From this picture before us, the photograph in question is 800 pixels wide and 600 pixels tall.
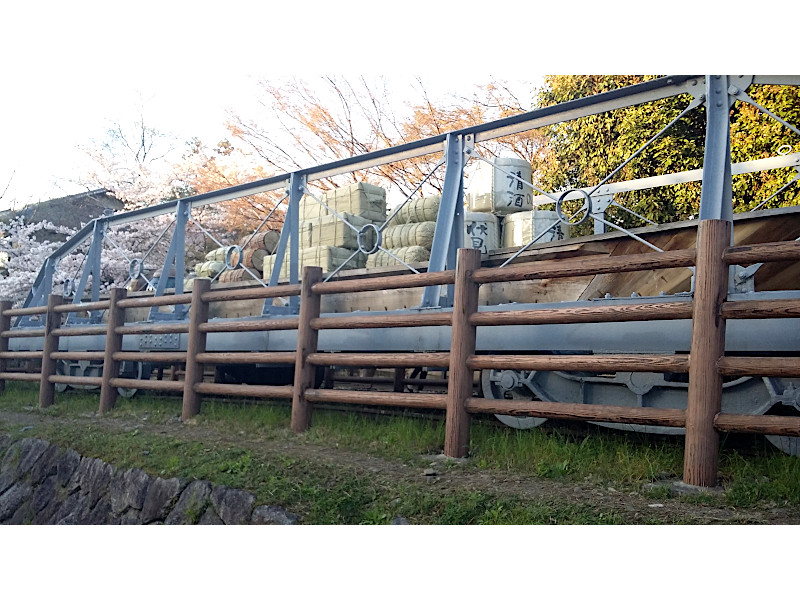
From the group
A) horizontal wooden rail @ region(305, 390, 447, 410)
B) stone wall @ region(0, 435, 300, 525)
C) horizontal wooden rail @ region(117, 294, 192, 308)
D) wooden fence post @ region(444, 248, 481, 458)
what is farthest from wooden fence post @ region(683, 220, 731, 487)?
horizontal wooden rail @ region(117, 294, 192, 308)

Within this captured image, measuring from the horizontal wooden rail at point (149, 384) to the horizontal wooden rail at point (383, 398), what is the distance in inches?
76.6

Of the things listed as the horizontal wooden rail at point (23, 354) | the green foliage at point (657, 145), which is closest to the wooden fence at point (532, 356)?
the horizontal wooden rail at point (23, 354)

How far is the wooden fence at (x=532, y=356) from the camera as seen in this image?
154 inches

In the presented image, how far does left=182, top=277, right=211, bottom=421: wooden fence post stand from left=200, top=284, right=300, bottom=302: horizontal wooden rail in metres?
0.08

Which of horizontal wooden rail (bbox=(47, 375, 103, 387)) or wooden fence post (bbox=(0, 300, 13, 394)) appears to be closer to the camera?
horizontal wooden rail (bbox=(47, 375, 103, 387))

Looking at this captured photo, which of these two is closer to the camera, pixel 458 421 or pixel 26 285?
pixel 458 421

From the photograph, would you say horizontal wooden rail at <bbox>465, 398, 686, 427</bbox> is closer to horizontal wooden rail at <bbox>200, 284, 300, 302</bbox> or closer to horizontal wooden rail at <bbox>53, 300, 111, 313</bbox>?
horizontal wooden rail at <bbox>200, 284, 300, 302</bbox>

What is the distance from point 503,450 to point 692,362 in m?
1.39

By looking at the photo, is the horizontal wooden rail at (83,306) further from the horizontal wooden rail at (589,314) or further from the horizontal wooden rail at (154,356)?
the horizontal wooden rail at (589,314)

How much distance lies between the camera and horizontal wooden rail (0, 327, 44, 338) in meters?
10.3

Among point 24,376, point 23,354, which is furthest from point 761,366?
point 23,354
